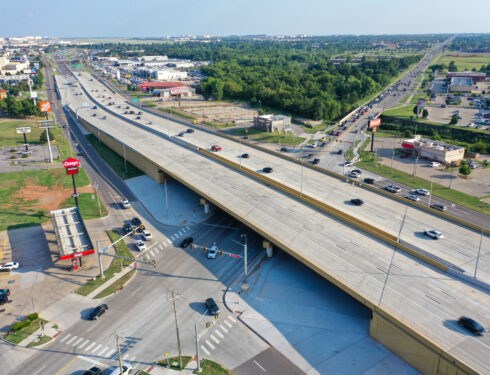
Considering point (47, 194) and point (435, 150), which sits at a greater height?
point (435, 150)

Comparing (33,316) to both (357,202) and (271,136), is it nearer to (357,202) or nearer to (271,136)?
(357,202)

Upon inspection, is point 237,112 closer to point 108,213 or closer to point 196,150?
point 196,150

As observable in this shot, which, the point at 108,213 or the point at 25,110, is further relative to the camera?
the point at 25,110

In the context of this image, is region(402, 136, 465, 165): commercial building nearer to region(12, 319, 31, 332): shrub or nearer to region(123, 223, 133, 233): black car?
region(123, 223, 133, 233): black car

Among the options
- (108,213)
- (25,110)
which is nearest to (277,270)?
(108,213)

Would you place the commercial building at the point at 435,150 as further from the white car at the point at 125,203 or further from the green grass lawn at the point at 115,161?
the white car at the point at 125,203

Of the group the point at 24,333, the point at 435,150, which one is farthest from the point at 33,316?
the point at 435,150

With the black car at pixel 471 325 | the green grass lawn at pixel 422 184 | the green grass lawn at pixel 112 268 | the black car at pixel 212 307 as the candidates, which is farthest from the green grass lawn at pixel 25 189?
the green grass lawn at pixel 422 184
